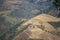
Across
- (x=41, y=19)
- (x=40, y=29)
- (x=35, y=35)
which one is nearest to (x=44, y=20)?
(x=41, y=19)

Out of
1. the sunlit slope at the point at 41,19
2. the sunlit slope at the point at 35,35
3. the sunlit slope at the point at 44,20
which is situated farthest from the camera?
the sunlit slope at the point at 41,19

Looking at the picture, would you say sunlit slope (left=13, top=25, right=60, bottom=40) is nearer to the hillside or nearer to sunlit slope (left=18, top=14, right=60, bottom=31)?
the hillside

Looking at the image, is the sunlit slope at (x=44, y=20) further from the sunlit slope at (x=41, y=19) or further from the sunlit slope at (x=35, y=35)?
the sunlit slope at (x=35, y=35)

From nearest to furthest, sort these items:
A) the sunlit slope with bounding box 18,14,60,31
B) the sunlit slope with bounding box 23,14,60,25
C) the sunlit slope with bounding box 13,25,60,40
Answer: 1. the sunlit slope with bounding box 13,25,60,40
2. the sunlit slope with bounding box 18,14,60,31
3. the sunlit slope with bounding box 23,14,60,25

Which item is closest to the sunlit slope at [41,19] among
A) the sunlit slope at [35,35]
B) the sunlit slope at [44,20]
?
the sunlit slope at [44,20]

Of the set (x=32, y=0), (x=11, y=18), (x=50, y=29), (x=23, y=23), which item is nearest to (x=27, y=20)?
(x=23, y=23)

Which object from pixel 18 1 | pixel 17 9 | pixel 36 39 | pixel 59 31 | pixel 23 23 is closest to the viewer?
pixel 36 39

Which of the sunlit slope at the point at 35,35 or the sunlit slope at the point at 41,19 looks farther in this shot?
the sunlit slope at the point at 41,19

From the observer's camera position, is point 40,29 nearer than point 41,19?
Yes

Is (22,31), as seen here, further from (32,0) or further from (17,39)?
(32,0)

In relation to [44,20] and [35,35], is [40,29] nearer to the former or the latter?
[35,35]

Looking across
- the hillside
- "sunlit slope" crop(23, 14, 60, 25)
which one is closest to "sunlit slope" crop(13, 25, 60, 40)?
the hillside
